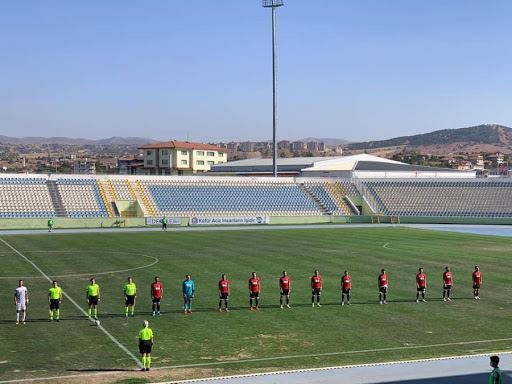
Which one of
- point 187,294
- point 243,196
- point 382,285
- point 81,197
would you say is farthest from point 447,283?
point 243,196

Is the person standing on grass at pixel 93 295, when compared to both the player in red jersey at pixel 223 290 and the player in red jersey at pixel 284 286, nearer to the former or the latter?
the player in red jersey at pixel 223 290

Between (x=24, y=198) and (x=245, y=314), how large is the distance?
151ft

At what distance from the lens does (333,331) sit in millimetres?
20203

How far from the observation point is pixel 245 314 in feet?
73.8

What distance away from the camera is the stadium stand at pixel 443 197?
7238 cm

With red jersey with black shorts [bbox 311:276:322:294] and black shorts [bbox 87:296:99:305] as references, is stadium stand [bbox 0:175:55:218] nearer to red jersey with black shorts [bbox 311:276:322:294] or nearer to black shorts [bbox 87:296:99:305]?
black shorts [bbox 87:296:99:305]

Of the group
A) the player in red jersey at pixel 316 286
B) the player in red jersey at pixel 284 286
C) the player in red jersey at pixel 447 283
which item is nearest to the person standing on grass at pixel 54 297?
the player in red jersey at pixel 284 286

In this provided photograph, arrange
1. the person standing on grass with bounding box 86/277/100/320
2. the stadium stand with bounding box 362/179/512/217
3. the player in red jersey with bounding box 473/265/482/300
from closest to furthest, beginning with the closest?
1. the person standing on grass with bounding box 86/277/100/320
2. the player in red jersey with bounding box 473/265/482/300
3. the stadium stand with bounding box 362/179/512/217

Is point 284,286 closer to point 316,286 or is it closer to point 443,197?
point 316,286

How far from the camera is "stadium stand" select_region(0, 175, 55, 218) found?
60.8 meters

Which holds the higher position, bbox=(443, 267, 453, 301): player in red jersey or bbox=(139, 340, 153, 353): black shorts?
bbox=(139, 340, 153, 353): black shorts

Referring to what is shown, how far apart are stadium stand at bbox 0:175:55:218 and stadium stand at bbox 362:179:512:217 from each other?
3681 cm

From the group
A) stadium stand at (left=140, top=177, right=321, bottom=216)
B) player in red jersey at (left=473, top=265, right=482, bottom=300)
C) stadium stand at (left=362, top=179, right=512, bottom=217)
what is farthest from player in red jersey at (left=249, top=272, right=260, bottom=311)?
stadium stand at (left=362, top=179, right=512, bottom=217)

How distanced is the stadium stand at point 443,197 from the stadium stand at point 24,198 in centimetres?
3681
